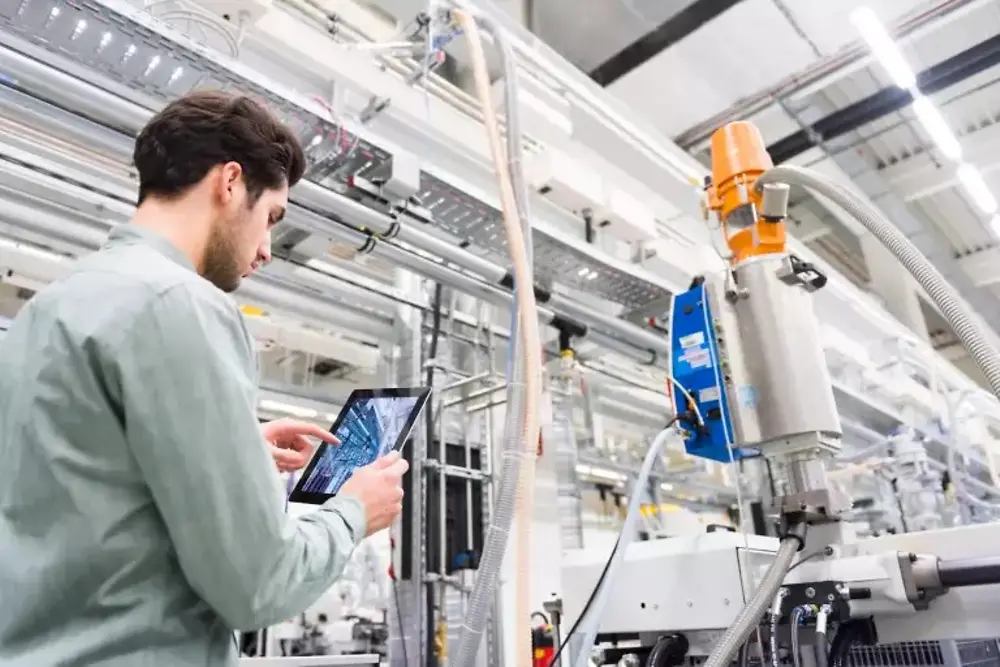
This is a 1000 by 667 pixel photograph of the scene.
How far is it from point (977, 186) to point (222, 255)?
13.5 ft

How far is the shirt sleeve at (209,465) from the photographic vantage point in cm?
66

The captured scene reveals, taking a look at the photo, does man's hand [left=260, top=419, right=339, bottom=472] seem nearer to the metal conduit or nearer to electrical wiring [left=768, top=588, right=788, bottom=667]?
electrical wiring [left=768, top=588, right=788, bottom=667]

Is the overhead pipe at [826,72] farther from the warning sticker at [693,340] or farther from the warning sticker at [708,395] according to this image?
the warning sticker at [708,395]

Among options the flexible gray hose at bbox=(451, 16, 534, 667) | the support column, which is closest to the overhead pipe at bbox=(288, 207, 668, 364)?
the flexible gray hose at bbox=(451, 16, 534, 667)

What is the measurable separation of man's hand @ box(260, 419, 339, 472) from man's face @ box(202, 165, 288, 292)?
32cm

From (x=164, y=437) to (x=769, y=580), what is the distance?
3.28 ft

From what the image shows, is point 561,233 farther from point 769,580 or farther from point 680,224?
point 680,224

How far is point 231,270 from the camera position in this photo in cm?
89

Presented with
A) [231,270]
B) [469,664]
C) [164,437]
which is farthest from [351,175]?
[164,437]

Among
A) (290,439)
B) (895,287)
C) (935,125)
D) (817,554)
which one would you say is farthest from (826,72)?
(290,439)

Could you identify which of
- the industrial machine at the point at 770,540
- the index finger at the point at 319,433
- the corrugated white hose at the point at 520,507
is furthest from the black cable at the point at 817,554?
the index finger at the point at 319,433

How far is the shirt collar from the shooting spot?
806 mm

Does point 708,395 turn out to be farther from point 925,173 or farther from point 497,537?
point 925,173

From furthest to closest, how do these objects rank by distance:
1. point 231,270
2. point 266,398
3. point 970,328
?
point 266,398, point 970,328, point 231,270
